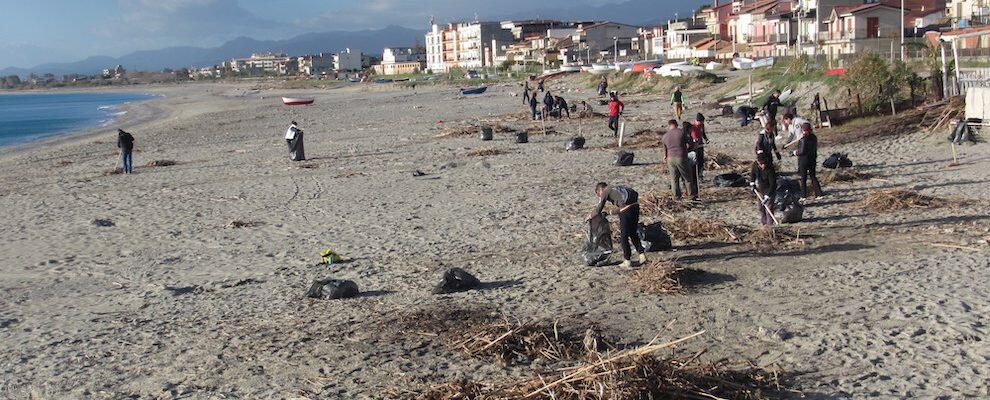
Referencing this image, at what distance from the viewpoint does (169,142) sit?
33281 mm

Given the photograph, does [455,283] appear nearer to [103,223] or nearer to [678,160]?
[678,160]

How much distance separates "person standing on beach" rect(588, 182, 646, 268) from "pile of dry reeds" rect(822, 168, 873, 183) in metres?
6.25

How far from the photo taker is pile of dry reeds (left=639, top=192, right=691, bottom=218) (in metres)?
13.2

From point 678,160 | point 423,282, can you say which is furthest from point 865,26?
point 423,282

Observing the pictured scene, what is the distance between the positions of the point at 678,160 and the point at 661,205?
2.46 feet

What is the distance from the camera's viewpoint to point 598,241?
1008cm

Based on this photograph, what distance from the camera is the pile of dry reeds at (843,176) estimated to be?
586 inches

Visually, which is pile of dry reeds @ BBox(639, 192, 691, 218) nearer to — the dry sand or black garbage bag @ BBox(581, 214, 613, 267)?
the dry sand

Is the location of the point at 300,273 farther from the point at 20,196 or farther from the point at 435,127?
the point at 435,127

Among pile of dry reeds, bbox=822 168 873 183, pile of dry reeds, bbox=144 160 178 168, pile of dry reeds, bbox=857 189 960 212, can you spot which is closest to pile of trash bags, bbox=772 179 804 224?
pile of dry reeds, bbox=857 189 960 212

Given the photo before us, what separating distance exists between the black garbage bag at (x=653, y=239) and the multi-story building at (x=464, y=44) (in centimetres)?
12315

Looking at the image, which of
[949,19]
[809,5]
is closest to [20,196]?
[949,19]

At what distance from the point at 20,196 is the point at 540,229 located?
Result: 498 inches

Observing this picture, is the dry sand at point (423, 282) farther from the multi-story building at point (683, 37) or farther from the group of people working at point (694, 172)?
the multi-story building at point (683, 37)
